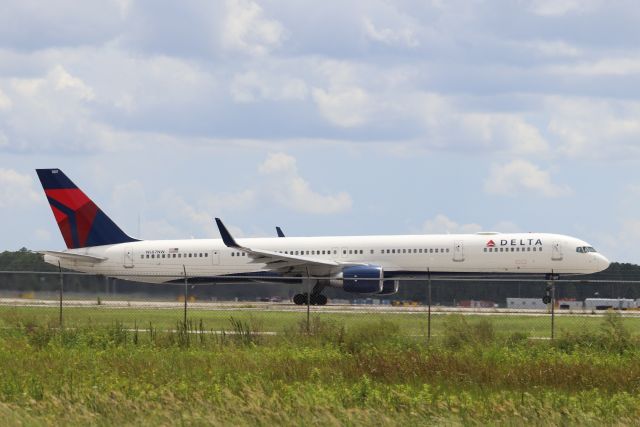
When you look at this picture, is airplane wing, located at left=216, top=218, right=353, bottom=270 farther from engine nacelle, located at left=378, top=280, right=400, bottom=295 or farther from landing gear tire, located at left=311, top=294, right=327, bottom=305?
engine nacelle, located at left=378, top=280, right=400, bottom=295

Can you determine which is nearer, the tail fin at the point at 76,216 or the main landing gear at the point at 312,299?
the main landing gear at the point at 312,299

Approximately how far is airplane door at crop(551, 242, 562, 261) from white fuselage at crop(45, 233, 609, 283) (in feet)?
0.14

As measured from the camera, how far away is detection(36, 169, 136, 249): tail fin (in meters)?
57.2

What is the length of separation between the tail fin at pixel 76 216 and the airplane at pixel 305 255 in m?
0.05

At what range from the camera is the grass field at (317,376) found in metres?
14.4

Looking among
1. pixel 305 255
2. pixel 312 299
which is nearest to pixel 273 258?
pixel 312 299

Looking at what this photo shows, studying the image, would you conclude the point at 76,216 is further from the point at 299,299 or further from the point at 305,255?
the point at 299,299

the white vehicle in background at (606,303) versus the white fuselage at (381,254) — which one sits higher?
the white fuselage at (381,254)

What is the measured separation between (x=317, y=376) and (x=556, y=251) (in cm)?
3224

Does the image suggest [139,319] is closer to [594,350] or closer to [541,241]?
[594,350]

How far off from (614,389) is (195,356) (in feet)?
25.6

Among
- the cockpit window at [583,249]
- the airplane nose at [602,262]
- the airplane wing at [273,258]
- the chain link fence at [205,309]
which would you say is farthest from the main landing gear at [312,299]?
the airplane nose at [602,262]

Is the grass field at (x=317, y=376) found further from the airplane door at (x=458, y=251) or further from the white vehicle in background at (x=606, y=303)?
the white vehicle in background at (x=606, y=303)

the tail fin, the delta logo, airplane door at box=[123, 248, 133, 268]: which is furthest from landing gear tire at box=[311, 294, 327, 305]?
the tail fin
